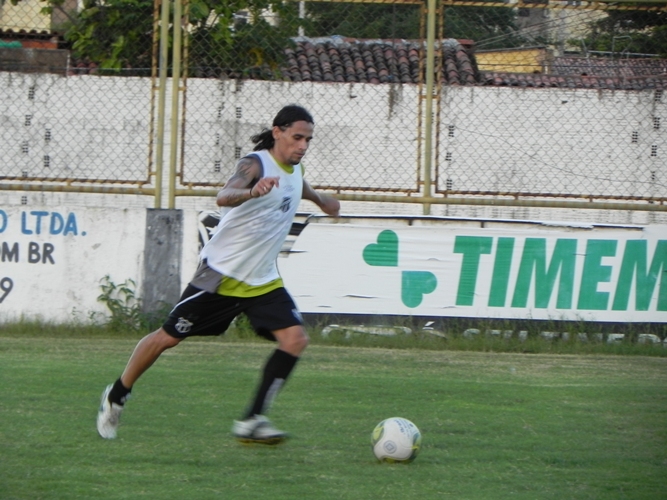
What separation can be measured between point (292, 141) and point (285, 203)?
0.35m

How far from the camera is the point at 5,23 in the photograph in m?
11.3

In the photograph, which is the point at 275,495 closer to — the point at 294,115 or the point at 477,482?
the point at 477,482

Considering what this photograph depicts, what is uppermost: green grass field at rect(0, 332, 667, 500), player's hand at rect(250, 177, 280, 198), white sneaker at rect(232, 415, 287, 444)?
player's hand at rect(250, 177, 280, 198)

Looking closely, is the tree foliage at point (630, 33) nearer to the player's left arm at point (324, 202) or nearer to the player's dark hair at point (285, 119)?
the player's left arm at point (324, 202)

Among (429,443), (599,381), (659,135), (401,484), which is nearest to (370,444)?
(429,443)

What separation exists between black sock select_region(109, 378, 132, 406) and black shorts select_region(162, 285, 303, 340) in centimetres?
39

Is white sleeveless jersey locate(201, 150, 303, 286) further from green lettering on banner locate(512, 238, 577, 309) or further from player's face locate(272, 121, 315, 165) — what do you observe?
green lettering on banner locate(512, 238, 577, 309)

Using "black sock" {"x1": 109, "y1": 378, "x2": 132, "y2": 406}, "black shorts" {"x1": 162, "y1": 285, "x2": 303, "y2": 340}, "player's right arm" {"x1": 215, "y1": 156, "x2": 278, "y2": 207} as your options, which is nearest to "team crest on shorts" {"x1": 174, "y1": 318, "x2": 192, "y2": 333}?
"black shorts" {"x1": 162, "y1": 285, "x2": 303, "y2": 340}

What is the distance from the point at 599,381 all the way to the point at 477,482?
136 inches

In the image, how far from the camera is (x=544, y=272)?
9586 mm

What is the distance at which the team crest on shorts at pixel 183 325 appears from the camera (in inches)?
216

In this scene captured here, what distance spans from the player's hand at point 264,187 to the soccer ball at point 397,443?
135 centimetres

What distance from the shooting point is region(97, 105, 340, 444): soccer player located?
5.47 meters

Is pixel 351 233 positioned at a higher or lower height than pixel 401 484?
higher
